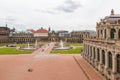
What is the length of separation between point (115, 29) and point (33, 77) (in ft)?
56.0

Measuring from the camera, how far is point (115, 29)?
119 ft

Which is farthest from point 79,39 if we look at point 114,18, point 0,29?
point 114,18

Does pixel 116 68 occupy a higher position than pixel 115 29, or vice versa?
pixel 115 29

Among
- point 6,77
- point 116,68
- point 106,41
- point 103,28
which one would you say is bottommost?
point 6,77

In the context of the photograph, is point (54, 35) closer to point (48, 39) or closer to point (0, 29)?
point (48, 39)

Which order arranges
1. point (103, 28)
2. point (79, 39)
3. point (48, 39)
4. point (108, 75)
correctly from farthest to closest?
point (48, 39) < point (79, 39) < point (103, 28) < point (108, 75)

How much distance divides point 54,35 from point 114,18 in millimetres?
149613

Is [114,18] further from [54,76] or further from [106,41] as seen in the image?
[54,76]

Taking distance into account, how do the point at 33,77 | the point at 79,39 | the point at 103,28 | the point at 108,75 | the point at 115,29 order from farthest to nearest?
the point at 79,39, the point at 103,28, the point at 115,29, the point at 33,77, the point at 108,75

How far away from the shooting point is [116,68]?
2864 cm

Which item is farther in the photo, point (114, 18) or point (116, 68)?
point (114, 18)

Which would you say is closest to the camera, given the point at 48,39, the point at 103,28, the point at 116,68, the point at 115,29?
the point at 116,68

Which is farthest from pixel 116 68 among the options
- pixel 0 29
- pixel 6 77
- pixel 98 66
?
pixel 0 29

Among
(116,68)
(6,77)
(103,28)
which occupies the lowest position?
(6,77)
